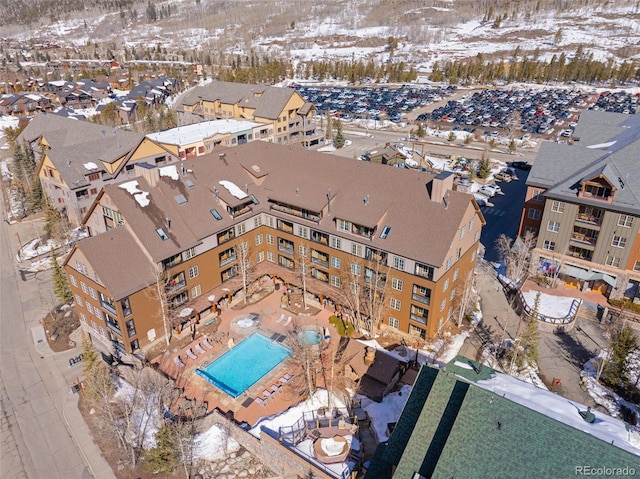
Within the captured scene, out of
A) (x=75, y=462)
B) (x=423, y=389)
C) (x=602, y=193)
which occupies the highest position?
(x=602, y=193)

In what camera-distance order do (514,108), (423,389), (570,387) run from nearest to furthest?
(423,389), (570,387), (514,108)

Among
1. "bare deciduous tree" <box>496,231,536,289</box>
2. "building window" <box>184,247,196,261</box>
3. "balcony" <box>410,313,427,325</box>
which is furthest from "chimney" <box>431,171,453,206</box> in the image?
"building window" <box>184,247,196,261</box>

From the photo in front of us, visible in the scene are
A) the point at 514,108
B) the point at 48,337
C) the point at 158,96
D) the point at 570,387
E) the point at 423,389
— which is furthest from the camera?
the point at 158,96

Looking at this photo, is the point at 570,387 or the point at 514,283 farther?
the point at 514,283

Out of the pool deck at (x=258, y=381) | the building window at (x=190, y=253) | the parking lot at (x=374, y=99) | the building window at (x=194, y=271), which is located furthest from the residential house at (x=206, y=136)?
the parking lot at (x=374, y=99)

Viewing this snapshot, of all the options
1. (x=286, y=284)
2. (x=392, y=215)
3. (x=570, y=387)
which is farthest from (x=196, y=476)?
(x=570, y=387)

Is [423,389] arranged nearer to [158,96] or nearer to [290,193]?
[290,193]

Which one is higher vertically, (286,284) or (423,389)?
(423,389)
